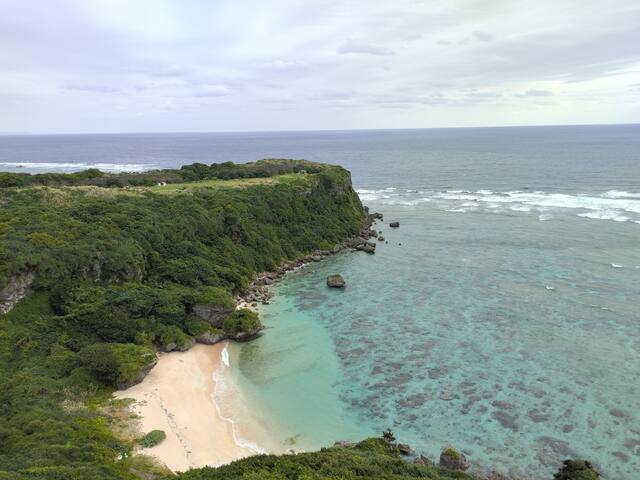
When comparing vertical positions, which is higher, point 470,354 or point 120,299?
point 120,299

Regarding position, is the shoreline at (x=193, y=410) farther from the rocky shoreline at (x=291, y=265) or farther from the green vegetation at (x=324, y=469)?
the rocky shoreline at (x=291, y=265)

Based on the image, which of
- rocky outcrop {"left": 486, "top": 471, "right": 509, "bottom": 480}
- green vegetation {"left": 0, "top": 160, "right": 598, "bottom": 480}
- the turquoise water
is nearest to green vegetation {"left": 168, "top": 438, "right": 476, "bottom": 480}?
green vegetation {"left": 0, "top": 160, "right": 598, "bottom": 480}

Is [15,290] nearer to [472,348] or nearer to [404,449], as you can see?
[404,449]

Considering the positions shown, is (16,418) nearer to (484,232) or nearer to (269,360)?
(269,360)

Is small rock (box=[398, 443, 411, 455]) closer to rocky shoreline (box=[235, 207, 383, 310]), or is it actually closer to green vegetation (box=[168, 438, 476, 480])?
green vegetation (box=[168, 438, 476, 480])

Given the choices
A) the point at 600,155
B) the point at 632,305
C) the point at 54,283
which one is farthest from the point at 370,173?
the point at 54,283

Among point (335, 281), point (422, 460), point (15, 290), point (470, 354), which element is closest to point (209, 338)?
point (15, 290)
